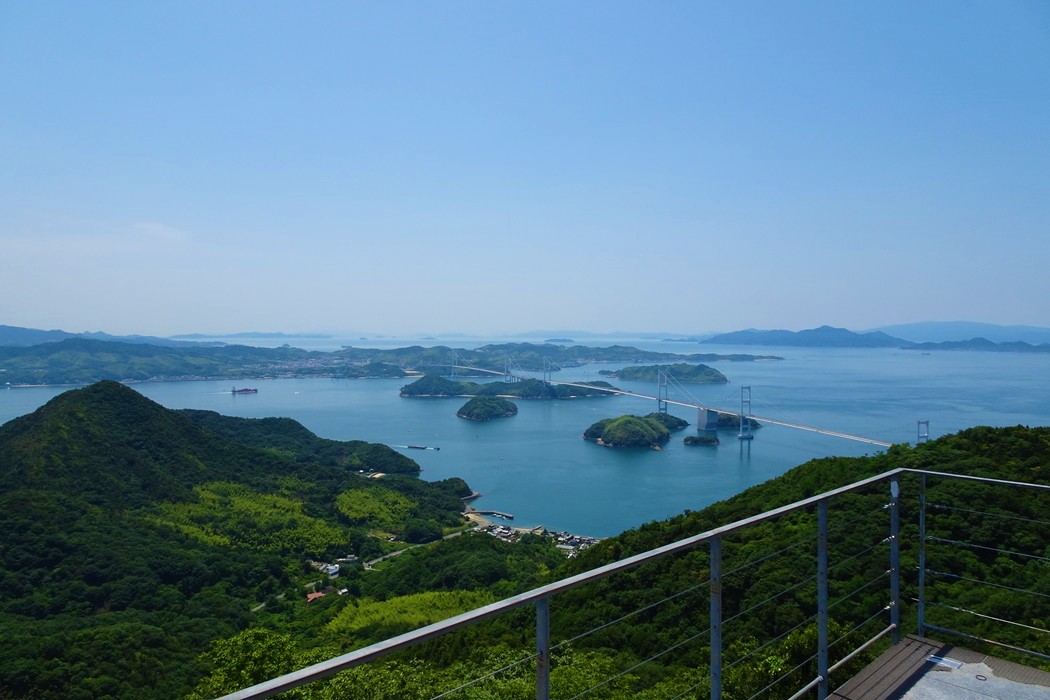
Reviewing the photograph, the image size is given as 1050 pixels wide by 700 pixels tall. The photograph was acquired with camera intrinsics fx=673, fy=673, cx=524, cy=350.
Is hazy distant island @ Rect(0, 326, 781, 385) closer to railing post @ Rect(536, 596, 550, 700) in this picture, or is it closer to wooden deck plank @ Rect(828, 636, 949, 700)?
wooden deck plank @ Rect(828, 636, 949, 700)

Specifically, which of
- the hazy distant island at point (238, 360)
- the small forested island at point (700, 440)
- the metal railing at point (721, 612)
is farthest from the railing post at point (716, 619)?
the hazy distant island at point (238, 360)

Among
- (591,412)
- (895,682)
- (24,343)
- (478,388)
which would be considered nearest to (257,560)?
(895,682)

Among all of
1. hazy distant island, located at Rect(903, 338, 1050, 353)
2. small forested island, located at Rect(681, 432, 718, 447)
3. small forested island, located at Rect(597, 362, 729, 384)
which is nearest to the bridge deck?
small forested island, located at Rect(681, 432, 718, 447)

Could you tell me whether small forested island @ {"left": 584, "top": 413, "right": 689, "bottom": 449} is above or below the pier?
above

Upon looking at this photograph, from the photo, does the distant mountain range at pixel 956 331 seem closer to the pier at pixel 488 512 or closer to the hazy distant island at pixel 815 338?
the hazy distant island at pixel 815 338

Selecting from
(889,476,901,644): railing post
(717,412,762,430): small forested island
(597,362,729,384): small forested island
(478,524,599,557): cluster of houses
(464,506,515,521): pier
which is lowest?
(464,506,515,521): pier

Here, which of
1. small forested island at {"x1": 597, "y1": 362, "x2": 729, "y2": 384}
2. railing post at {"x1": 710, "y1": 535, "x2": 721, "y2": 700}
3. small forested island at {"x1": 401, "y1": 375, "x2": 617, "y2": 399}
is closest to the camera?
railing post at {"x1": 710, "y1": 535, "x2": 721, "y2": 700}

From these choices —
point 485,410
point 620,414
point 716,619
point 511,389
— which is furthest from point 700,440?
point 716,619
